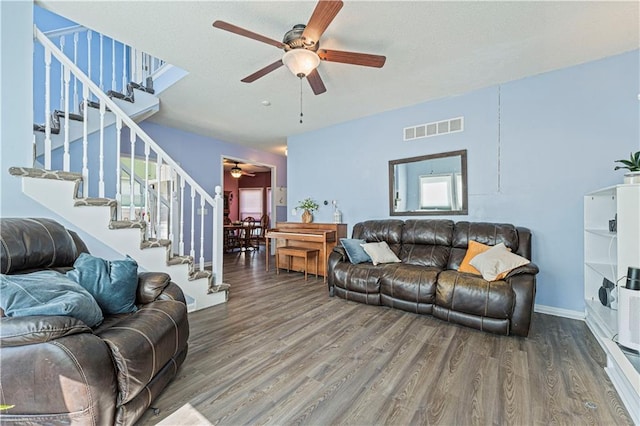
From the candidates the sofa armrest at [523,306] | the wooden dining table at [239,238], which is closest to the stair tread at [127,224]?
the sofa armrest at [523,306]

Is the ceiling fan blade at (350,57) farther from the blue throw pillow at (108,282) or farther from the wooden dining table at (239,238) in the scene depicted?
the wooden dining table at (239,238)

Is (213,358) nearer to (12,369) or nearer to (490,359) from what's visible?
(12,369)

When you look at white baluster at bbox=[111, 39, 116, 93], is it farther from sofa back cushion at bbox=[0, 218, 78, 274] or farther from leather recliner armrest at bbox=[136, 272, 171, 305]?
leather recliner armrest at bbox=[136, 272, 171, 305]

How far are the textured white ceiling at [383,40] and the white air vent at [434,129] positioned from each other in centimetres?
37

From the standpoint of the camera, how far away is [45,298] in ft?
4.24

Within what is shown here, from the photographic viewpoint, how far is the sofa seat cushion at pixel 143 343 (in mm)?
1251

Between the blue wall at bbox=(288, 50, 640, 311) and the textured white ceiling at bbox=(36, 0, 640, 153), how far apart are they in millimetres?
184

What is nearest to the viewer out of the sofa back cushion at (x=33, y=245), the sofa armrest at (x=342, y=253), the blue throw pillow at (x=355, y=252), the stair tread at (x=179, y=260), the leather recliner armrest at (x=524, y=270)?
the sofa back cushion at (x=33, y=245)

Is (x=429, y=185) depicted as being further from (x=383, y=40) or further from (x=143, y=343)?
(x=143, y=343)

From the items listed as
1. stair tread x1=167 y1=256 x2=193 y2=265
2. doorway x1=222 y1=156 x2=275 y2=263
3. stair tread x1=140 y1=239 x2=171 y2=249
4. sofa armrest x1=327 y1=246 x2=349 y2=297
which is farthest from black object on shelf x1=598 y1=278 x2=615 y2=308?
doorway x1=222 y1=156 x2=275 y2=263

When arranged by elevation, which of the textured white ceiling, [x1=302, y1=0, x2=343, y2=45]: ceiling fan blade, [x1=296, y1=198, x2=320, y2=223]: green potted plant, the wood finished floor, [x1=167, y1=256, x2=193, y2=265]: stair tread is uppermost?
the textured white ceiling

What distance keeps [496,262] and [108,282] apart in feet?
10.4

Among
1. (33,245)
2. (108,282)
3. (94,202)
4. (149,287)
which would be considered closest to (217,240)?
(94,202)

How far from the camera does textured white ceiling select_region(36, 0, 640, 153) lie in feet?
6.93
